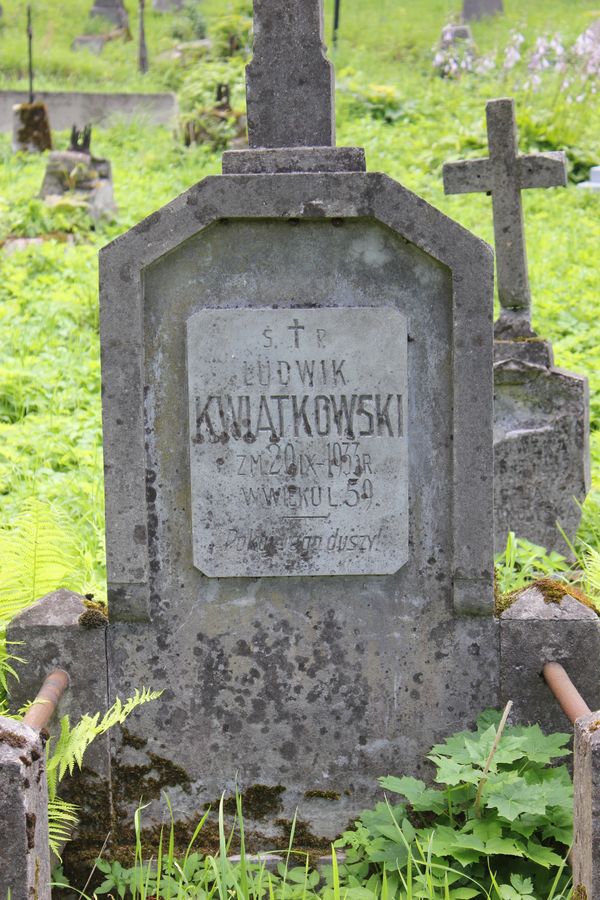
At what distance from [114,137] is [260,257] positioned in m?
15.4

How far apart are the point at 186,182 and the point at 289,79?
35.1 ft

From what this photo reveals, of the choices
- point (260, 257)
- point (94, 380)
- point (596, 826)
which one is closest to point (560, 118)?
point (94, 380)

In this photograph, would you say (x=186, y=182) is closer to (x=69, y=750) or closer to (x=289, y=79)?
(x=289, y=79)

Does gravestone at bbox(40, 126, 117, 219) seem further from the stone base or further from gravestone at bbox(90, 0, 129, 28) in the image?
gravestone at bbox(90, 0, 129, 28)

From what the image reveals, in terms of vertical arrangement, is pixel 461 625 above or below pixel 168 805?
above

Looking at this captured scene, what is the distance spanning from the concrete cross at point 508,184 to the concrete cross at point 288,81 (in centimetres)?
246

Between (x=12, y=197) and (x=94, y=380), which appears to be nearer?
(x=94, y=380)

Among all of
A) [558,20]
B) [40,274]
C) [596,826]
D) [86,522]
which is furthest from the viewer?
[558,20]

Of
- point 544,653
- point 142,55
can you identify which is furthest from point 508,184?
point 142,55

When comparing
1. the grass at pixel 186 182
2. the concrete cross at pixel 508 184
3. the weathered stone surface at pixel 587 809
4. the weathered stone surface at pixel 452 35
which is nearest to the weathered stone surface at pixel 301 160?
the weathered stone surface at pixel 587 809

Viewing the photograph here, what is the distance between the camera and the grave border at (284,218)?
2854mm

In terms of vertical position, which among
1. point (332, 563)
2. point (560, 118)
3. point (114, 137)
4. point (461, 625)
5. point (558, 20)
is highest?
point (558, 20)

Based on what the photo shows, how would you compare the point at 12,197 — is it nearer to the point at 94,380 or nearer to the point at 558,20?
the point at 94,380

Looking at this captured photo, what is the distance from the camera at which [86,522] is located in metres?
5.07
